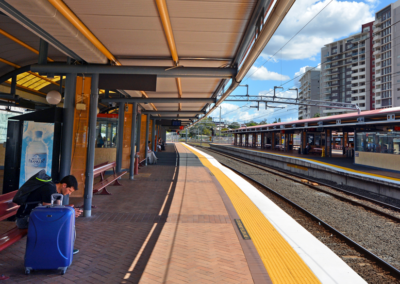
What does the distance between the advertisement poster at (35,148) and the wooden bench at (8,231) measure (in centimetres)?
117

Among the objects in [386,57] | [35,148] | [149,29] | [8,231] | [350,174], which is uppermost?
[386,57]

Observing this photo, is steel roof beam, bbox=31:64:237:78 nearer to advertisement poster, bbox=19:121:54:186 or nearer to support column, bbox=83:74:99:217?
support column, bbox=83:74:99:217

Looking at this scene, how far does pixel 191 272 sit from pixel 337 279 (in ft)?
6.47

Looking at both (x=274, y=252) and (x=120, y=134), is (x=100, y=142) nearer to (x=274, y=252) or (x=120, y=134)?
(x=120, y=134)

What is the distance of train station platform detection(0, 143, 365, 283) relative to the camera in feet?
11.3

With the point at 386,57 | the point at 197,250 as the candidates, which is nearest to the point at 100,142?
the point at 197,250

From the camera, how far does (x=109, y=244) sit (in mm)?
4391

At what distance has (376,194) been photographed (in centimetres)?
1153

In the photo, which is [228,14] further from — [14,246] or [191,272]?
[14,246]

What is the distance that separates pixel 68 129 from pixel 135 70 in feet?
6.46

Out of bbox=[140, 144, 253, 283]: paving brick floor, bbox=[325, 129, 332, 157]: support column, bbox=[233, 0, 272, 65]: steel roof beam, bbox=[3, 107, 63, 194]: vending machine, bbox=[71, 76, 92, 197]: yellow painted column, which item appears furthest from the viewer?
bbox=[325, 129, 332, 157]: support column

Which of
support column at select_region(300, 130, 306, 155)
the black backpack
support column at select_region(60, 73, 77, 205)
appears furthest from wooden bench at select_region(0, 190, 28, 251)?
support column at select_region(300, 130, 306, 155)

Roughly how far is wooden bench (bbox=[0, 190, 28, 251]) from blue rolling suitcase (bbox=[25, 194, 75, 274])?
242 mm

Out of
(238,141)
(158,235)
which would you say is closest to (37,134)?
(158,235)
